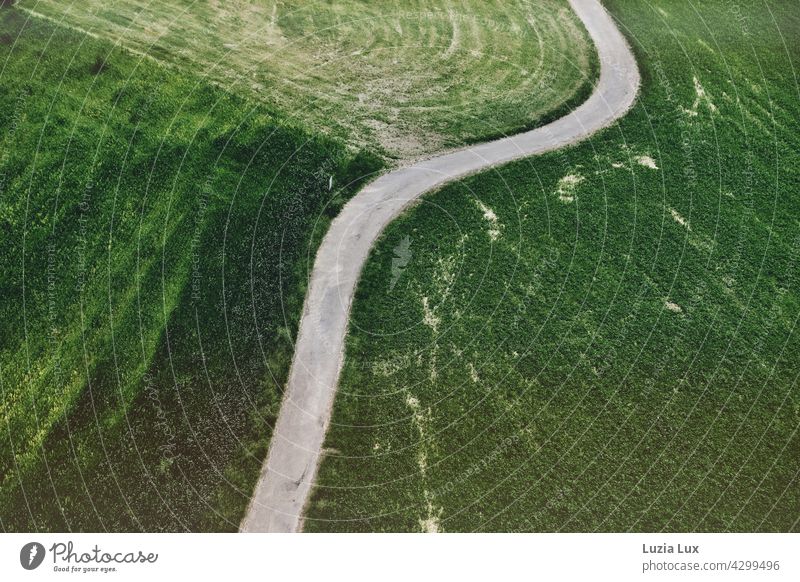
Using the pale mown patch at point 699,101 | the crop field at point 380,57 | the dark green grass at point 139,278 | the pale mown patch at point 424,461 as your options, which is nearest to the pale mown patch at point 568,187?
the crop field at point 380,57

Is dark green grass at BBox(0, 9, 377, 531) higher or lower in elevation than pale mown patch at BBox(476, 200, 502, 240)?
lower

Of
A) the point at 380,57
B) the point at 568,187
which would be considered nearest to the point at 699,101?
the point at 568,187

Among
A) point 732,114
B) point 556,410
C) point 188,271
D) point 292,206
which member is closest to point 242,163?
point 292,206

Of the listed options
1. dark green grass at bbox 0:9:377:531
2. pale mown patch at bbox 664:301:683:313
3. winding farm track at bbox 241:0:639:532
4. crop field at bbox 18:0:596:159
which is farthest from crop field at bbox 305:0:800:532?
crop field at bbox 18:0:596:159

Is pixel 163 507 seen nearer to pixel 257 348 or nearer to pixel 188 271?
pixel 257 348

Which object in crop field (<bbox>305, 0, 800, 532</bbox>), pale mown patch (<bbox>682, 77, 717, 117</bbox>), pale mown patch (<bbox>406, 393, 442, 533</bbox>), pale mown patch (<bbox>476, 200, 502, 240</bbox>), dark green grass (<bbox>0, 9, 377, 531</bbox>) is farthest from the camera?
pale mown patch (<bbox>682, 77, 717, 117</bbox>)

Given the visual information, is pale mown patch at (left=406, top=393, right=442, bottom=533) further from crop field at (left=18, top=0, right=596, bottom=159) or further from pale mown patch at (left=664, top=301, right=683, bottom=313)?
crop field at (left=18, top=0, right=596, bottom=159)
